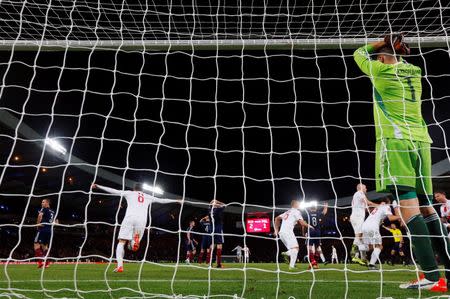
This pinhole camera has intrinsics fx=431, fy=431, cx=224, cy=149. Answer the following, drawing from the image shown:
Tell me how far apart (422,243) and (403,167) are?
0.59 m

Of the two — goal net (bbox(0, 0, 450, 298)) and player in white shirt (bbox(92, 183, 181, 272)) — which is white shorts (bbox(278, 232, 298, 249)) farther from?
player in white shirt (bbox(92, 183, 181, 272))

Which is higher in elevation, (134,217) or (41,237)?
(134,217)

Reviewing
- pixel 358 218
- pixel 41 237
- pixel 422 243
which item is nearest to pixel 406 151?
pixel 422 243

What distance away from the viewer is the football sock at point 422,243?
127 inches

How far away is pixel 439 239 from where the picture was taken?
3.41 m

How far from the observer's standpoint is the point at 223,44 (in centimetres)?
455

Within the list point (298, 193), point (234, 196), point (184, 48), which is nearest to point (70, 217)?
point (234, 196)

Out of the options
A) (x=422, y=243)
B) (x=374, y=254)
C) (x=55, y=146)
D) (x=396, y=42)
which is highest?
(x=55, y=146)

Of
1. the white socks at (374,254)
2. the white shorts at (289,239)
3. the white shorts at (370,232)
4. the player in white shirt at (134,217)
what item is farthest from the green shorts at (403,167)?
the white shorts at (370,232)

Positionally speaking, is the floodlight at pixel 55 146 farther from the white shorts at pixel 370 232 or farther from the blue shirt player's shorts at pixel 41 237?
the white shorts at pixel 370 232

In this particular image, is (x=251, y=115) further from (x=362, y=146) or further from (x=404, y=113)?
(x=404, y=113)

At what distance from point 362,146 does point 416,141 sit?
16074mm

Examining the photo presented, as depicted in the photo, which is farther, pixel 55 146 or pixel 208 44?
pixel 55 146

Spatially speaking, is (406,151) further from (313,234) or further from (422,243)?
(313,234)
